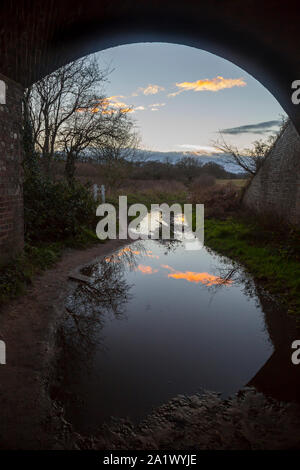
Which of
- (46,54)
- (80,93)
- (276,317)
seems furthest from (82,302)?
(80,93)

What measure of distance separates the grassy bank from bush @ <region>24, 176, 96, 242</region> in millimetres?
5145

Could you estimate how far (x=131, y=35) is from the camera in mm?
4574

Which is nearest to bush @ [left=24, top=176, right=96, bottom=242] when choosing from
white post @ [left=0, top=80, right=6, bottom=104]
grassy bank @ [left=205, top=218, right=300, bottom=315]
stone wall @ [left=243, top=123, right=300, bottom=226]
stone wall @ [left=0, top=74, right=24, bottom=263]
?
stone wall @ [left=0, top=74, right=24, bottom=263]

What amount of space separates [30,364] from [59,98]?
12138 millimetres

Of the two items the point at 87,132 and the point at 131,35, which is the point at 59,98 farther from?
the point at 131,35

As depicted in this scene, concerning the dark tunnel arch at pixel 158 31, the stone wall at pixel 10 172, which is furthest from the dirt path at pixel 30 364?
the dark tunnel arch at pixel 158 31

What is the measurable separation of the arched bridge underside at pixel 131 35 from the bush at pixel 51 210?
3356mm

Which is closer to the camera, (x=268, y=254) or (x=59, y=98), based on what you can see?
(x=268, y=254)

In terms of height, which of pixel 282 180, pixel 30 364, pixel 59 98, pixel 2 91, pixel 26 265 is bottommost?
pixel 30 364

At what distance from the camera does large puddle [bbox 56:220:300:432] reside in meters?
2.93

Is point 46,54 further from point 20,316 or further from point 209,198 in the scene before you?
point 209,198

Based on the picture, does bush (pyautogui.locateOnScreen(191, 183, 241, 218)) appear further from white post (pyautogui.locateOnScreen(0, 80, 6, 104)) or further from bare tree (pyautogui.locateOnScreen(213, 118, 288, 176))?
white post (pyautogui.locateOnScreen(0, 80, 6, 104))

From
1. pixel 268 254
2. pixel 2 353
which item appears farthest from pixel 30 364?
pixel 268 254

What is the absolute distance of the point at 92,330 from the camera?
14.0ft
